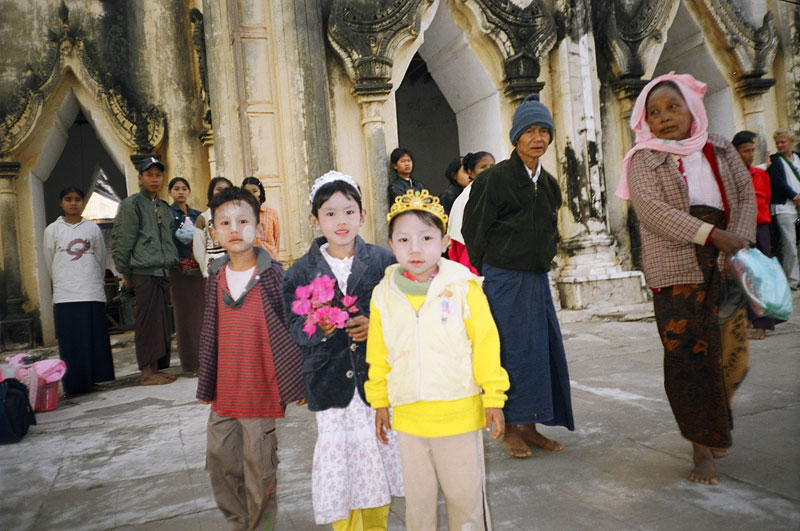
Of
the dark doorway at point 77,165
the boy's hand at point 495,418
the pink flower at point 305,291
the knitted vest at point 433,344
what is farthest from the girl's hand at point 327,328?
the dark doorway at point 77,165

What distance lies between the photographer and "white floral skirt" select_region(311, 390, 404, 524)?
6.79ft

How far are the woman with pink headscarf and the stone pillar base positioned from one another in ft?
14.0

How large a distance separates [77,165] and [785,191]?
13.3m

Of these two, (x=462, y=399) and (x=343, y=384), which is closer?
(x=462, y=399)

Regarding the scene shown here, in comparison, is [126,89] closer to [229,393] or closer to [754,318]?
[229,393]

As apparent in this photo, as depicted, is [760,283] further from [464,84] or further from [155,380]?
[464,84]

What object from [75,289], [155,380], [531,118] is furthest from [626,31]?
[75,289]

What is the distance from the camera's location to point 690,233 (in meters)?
2.48

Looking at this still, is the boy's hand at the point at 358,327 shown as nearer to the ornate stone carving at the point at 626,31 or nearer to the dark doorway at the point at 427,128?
the ornate stone carving at the point at 626,31

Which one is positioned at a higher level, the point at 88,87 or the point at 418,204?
the point at 88,87

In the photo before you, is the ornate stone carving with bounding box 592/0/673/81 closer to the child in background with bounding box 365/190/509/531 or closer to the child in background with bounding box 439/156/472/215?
the child in background with bounding box 439/156/472/215

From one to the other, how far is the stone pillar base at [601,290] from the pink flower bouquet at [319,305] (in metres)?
5.24

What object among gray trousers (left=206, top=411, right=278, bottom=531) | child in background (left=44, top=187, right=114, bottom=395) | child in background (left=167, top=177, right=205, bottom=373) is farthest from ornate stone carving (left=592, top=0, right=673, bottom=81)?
gray trousers (left=206, top=411, right=278, bottom=531)

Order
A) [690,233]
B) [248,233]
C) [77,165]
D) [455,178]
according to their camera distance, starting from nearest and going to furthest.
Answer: [248,233], [690,233], [455,178], [77,165]
